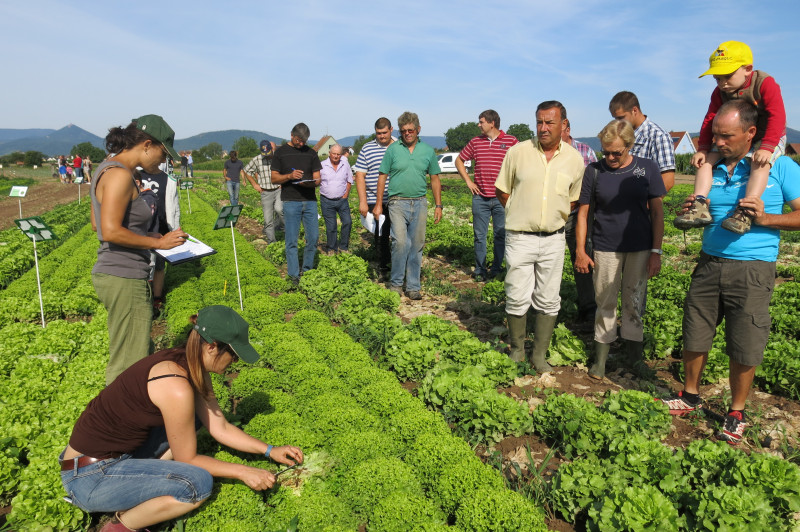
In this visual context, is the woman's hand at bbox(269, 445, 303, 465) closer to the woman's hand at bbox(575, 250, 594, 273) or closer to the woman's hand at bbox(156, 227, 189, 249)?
the woman's hand at bbox(156, 227, 189, 249)

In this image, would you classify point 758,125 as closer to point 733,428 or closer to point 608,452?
point 733,428

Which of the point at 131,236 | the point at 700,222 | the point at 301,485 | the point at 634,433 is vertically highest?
the point at 700,222

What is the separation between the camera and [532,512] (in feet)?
9.76

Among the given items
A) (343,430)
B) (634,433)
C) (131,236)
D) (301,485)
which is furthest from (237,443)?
(634,433)

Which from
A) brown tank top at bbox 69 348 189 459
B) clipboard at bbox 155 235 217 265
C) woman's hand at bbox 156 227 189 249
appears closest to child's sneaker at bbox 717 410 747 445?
brown tank top at bbox 69 348 189 459

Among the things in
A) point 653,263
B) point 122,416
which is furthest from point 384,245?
point 122,416

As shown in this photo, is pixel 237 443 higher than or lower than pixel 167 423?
lower

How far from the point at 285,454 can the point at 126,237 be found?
1988mm

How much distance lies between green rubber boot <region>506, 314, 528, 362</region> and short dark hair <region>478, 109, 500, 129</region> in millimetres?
3805

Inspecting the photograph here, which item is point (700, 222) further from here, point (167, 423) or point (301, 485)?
point (167, 423)

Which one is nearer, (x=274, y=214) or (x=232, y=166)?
(x=274, y=214)

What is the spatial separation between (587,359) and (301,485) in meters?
3.60

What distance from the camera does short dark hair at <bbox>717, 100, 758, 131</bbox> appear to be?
352 cm

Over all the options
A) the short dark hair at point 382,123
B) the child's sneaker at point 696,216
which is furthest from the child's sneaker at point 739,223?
the short dark hair at point 382,123
